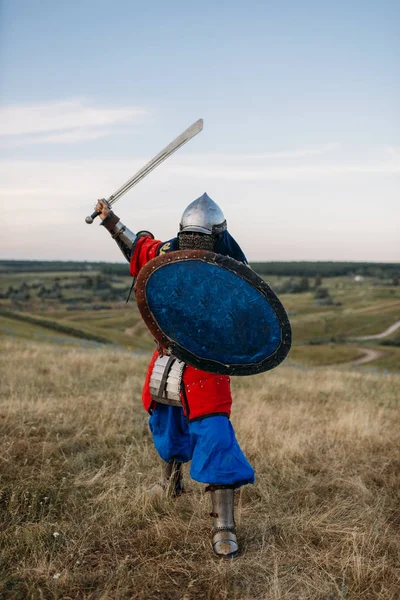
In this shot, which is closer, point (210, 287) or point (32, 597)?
point (32, 597)

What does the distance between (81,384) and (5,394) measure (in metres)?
1.46

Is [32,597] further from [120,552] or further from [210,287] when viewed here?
[210,287]

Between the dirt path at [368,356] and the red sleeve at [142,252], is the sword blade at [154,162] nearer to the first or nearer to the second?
the red sleeve at [142,252]

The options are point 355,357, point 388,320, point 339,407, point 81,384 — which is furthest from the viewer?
point 388,320

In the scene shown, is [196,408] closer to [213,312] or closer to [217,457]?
[217,457]

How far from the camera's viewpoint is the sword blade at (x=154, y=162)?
13.8 ft

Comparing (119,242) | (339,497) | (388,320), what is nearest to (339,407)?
(339,497)

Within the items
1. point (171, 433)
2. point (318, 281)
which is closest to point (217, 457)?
point (171, 433)

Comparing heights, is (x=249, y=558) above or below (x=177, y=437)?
below

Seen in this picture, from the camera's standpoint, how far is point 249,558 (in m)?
3.38

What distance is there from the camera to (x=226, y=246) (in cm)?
382

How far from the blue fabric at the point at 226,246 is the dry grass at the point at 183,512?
1756 millimetres

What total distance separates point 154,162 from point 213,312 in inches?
59.4

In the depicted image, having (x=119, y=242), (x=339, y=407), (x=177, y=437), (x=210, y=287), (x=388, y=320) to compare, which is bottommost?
(x=388, y=320)
